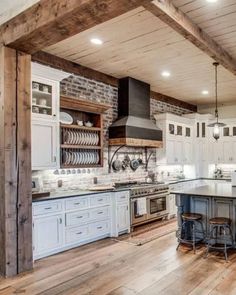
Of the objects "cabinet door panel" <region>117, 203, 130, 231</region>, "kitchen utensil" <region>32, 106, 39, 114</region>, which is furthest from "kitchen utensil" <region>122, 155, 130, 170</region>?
"kitchen utensil" <region>32, 106, 39, 114</region>

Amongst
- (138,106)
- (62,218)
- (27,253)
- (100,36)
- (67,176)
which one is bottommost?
(27,253)

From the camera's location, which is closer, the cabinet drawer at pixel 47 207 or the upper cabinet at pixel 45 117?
the cabinet drawer at pixel 47 207

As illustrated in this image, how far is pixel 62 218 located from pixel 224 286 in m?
2.43

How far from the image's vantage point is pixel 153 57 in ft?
16.5

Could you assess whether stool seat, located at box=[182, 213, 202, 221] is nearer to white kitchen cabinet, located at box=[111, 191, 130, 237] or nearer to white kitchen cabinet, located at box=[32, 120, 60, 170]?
white kitchen cabinet, located at box=[111, 191, 130, 237]

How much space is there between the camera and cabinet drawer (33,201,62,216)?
4.08 m

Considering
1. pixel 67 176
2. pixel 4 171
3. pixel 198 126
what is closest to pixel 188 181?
pixel 198 126

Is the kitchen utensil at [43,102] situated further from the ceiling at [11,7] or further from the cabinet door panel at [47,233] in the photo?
the cabinet door panel at [47,233]

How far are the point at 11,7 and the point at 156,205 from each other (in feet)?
15.2

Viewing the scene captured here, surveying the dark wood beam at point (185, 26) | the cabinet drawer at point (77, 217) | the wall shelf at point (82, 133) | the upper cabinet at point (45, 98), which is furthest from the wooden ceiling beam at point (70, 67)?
the cabinet drawer at point (77, 217)

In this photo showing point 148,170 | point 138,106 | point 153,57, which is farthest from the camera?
point 148,170

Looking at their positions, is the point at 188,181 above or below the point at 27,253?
above

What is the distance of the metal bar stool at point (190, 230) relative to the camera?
4.57 m

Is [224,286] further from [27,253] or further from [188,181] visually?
[188,181]
